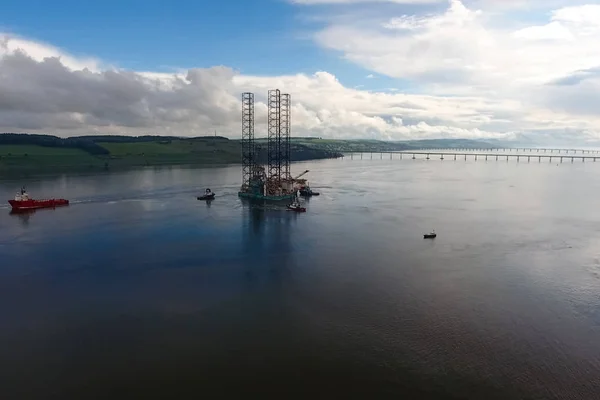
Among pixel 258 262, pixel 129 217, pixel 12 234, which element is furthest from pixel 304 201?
pixel 12 234

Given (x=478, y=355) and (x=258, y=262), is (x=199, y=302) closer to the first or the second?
(x=258, y=262)

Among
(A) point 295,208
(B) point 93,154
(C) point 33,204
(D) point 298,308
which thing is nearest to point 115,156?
(B) point 93,154

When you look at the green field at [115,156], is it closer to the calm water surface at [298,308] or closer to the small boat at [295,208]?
the small boat at [295,208]

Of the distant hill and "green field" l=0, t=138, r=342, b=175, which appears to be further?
the distant hill

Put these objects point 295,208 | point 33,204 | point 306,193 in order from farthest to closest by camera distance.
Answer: point 306,193 → point 33,204 → point 295,208

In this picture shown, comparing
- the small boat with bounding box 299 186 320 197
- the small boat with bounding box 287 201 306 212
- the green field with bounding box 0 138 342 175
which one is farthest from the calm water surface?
the green field with bounding box 0 138 342 175

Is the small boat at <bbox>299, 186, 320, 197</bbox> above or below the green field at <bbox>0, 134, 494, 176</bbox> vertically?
below

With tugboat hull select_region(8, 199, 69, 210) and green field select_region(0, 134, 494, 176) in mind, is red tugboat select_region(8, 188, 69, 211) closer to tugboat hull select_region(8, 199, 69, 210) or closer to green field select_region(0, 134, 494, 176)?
tugboat hull select_region(8, 199, 69, 210)

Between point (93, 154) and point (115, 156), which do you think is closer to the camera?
point (93, 154)

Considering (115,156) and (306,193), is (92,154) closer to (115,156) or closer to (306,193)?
(115,156)
